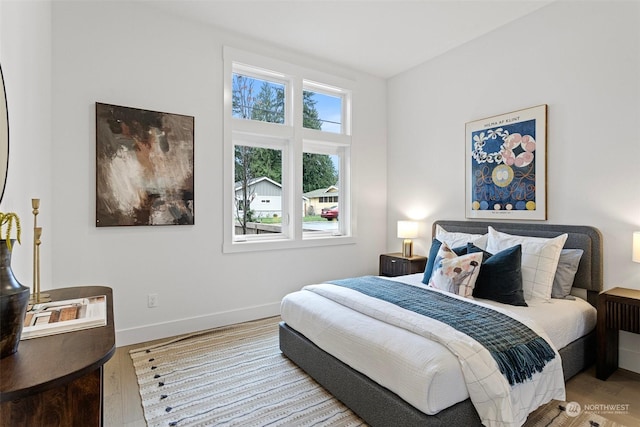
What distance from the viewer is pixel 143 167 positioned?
2.94 metres

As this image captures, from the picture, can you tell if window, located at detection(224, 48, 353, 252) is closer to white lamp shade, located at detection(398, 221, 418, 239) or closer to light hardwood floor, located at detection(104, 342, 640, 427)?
white lamp shade, located at detection(398, 221, 418, 239)

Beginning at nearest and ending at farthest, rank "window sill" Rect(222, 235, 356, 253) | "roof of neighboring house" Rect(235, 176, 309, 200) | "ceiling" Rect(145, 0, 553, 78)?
"ceiling" Rect(145, 0, 553, 78) → "window sill" Rect(222, 235, 356, 253) → "roof of neighboring house" Rect(235, 176, 309, 200)

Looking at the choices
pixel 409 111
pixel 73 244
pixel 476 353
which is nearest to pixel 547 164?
pixel 409 111

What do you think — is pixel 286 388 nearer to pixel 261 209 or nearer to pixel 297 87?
pixel 261 209

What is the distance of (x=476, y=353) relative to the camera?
161 cm

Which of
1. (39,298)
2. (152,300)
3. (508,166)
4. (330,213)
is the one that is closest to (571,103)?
(508,166)

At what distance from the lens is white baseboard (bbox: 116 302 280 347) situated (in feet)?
9.68

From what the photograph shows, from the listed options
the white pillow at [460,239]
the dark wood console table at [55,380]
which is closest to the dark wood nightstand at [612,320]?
the white pillow at [460,239]

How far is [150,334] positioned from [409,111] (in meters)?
3.76

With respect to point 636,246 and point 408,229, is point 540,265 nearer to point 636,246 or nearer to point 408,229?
point 636,246

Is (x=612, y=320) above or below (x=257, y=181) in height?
below

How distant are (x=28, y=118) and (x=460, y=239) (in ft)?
11.2

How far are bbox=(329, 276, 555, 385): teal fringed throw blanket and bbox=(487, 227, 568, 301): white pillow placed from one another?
2.28 feet

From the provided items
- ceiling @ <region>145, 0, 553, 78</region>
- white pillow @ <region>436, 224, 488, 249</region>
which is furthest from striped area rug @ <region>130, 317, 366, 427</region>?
ceiling @ <region>145, 0, 553, 78</region>
